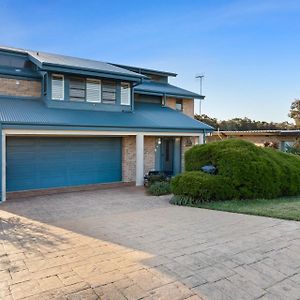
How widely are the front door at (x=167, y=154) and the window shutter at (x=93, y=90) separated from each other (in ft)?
15.5

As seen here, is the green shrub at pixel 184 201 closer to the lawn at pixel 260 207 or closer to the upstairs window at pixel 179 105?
the lawn at pixel 260 207

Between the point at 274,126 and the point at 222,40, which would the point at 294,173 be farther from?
the point at 274,126

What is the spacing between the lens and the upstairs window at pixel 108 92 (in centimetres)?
1533

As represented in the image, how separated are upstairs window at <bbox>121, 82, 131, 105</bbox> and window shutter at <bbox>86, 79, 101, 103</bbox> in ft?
4.54

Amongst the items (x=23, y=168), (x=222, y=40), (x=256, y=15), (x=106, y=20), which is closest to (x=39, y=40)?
(x=106, y=20)

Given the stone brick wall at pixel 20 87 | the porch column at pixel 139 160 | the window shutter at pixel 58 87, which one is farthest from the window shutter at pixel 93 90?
the porch column at pixel 139 160

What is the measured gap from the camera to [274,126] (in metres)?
56.5

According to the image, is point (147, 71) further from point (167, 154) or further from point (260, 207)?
point (260, 207)

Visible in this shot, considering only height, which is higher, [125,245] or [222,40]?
[222,40]

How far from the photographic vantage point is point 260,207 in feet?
30.7

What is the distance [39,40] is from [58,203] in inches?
466

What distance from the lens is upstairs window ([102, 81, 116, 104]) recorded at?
1533cm

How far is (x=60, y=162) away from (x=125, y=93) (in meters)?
5.26

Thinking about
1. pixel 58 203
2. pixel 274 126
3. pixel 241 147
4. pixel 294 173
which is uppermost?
pixel 274 126
